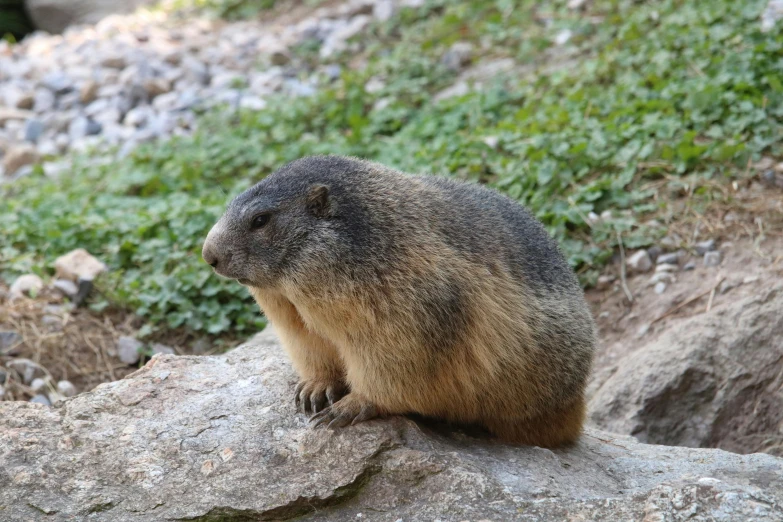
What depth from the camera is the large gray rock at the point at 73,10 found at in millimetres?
18094

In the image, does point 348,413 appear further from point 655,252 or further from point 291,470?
point 655,252

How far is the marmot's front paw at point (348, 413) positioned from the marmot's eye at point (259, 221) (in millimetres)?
966

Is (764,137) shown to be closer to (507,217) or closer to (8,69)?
(507,217)

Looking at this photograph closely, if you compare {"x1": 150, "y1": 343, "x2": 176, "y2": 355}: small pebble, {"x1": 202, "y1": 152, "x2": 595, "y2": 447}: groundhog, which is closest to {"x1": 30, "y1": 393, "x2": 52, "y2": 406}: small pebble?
{"x1": 150, "y1": 343, "x2": 176, "y2": 355}: small pebble

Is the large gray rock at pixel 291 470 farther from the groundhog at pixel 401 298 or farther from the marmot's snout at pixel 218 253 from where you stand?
the marmot's snout at pixel 218 253

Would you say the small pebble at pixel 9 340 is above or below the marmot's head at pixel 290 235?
below

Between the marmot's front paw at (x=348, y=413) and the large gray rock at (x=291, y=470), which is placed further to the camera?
the marmot's front paw at (x=348, y=413)

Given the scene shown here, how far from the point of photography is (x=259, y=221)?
14.1 ft

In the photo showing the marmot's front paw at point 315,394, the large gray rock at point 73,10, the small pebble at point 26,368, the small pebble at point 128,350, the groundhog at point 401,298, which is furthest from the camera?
the large gray rock at point 73,10

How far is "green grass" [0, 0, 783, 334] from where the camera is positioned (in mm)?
7336

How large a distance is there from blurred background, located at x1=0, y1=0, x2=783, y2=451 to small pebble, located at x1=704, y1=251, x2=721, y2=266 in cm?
2

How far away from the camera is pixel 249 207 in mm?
4285

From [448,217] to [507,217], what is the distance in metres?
0.45

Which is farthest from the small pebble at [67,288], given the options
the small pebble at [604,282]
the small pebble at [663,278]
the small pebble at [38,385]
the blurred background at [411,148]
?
the small pebble at [663,278]
